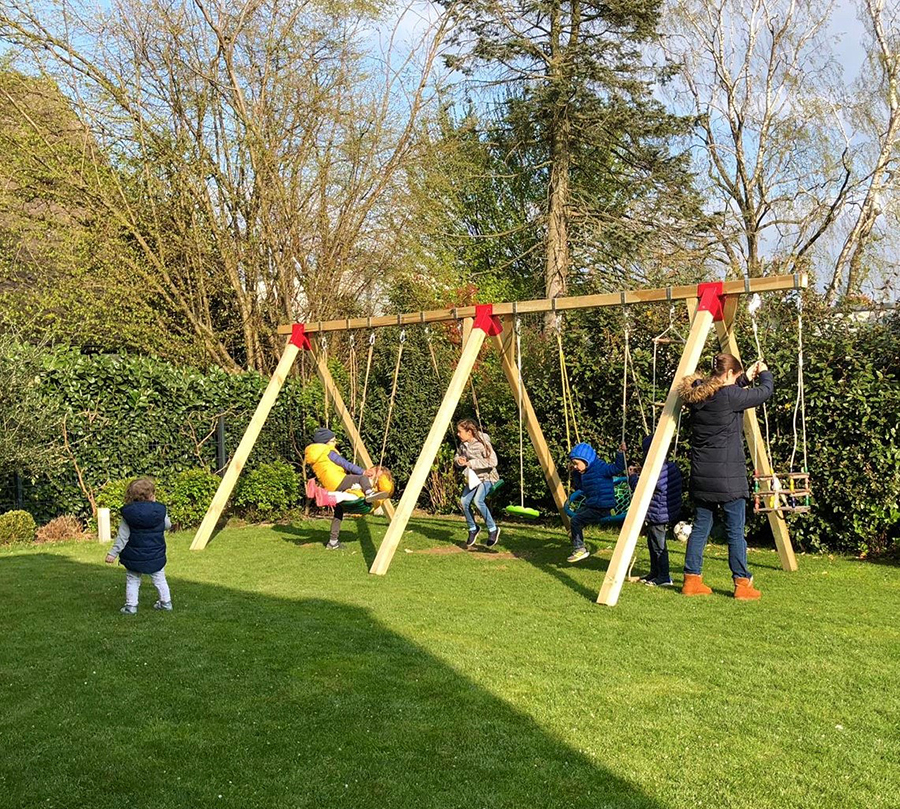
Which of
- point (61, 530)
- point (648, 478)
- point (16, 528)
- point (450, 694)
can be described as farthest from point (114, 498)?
point (450, 694)

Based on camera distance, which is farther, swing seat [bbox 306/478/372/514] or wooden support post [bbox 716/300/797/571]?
swing seat [bbox 306/478/372/514]

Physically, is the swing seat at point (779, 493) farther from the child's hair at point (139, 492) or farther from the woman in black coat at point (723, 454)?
the child's hair at point (139, 492)

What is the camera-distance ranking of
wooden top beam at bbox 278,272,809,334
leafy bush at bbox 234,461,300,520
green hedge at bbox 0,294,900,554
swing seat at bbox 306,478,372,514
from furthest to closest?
1. leafy bush at bbox 234,461,300,520
2. swing seat at bbox 306,478,372,514
3. green hedge at bbox 0,294,900,554
4. wooden top beam at bbox 278,272,809,334

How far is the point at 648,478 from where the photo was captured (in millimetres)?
6668

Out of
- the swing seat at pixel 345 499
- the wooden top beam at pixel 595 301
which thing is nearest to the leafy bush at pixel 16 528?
the swing seat at pixel 345 499

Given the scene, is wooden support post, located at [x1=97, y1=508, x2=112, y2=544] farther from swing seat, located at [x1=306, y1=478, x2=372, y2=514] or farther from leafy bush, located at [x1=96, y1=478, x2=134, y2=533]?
swing seat, located at [x1=306, y1=478, x2=372, y2=514]

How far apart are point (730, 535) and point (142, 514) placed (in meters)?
4.64

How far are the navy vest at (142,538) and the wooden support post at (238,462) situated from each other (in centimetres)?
317

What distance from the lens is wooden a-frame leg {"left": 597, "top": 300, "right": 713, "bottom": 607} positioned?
6.49 meters

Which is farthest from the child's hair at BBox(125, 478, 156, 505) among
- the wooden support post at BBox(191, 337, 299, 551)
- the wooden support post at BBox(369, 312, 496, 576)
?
the wooden support post at BBox(191, 337, 299, 551)

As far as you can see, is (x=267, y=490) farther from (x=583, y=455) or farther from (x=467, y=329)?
(x=583, y=455)

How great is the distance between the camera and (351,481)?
907 cm

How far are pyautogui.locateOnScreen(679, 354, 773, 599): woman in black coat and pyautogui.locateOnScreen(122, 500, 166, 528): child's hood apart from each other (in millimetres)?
4286

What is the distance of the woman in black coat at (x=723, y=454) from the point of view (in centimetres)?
663
